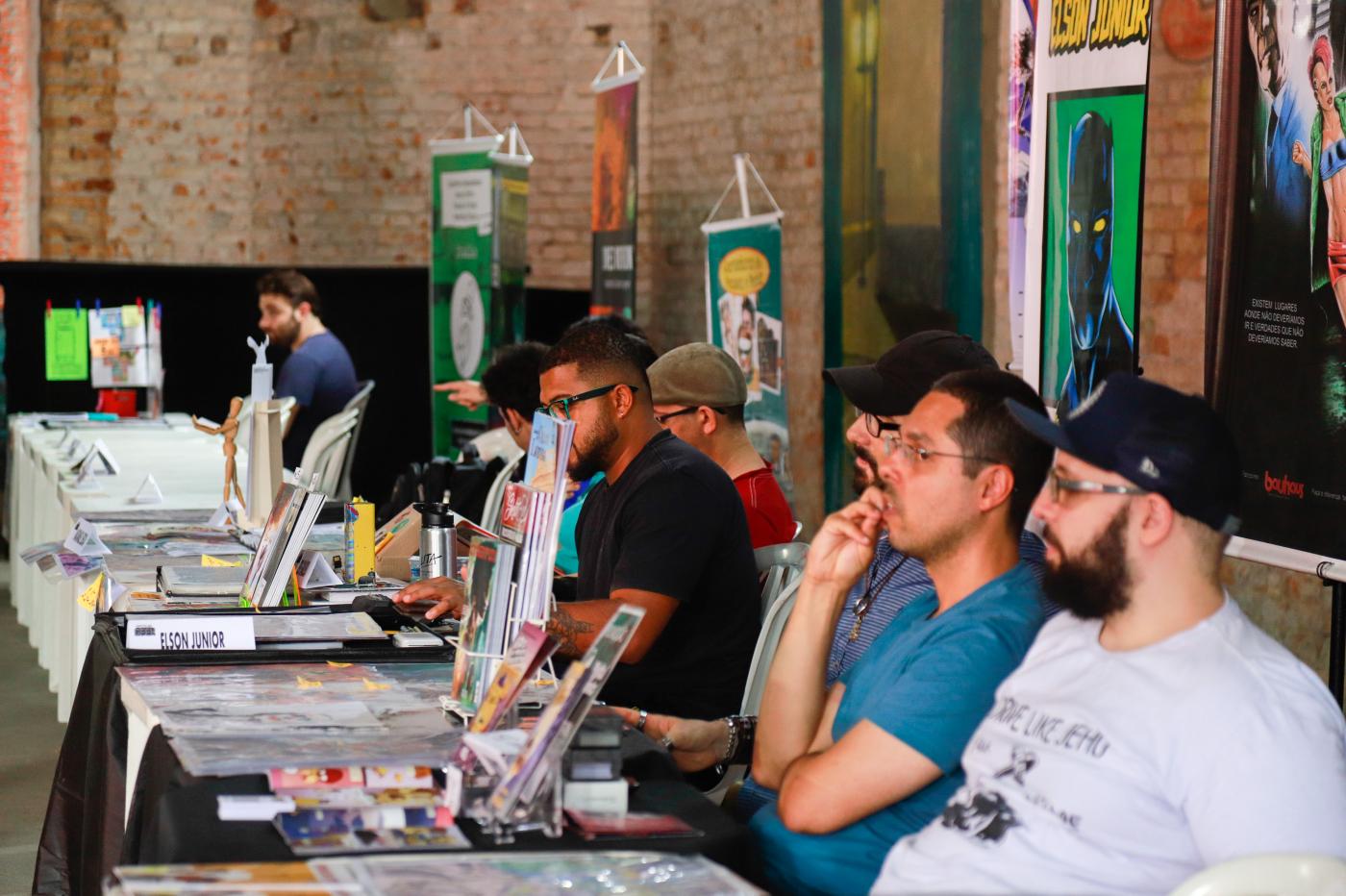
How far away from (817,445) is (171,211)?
507 cm

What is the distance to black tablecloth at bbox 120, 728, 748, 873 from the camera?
177 cm

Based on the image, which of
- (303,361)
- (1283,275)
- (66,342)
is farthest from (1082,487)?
(66,342)

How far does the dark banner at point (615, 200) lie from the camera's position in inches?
300

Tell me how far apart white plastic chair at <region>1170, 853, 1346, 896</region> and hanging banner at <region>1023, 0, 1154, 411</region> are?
2219 millimetres

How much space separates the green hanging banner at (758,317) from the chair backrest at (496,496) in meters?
1.75

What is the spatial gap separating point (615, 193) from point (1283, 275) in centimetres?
491

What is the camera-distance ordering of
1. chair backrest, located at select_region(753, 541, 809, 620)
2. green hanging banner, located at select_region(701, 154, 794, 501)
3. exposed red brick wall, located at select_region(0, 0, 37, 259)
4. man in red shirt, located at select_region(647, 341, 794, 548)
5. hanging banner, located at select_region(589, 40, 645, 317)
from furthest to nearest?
exposed red brick wall, located at select_region(0, 0, 37, 259) < hanging banner, located at select_region(589, 40, 645, 317) < green hanging banner, located at select_region(701, 154, 794, 501) < man in red shirt, located at select_region(647, 341, 794, 548) < chair backrest, located at select_region(753, 541, 809, 620)

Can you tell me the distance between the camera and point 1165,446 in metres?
1.79

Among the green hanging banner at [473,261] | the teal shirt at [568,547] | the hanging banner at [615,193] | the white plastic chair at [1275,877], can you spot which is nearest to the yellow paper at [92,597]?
the teal shirt at [568,547]

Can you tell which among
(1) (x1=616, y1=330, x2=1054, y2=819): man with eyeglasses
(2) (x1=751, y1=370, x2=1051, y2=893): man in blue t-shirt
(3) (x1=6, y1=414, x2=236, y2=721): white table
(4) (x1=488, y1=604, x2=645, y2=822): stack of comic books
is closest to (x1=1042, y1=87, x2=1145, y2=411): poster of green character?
(1) (x1=616, y1=330, x2=1054, y2=819): man with eyeglasses

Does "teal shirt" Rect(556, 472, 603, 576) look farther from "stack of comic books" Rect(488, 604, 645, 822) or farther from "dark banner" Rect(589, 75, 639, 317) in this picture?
"dark banner" Rect(589, 75, 639, 317)

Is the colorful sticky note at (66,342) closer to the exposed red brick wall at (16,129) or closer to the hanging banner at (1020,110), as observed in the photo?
the exposed red brick wall at (16,129)

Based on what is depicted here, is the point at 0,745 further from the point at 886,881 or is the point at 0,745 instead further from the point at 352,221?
the point at 352,221

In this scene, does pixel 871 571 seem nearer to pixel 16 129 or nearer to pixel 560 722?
pixel 560 722
